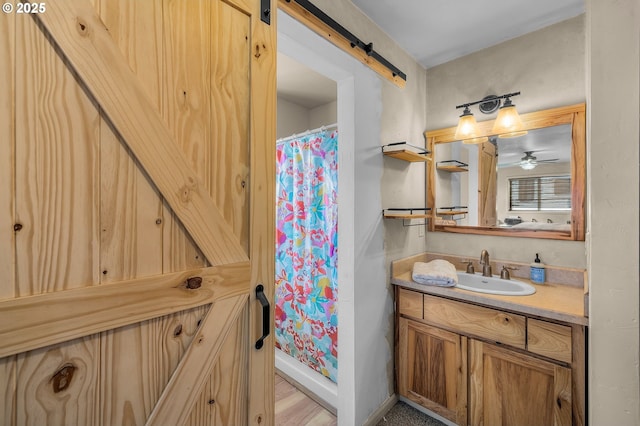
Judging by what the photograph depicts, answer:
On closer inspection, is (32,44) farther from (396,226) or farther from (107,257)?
(396,226)

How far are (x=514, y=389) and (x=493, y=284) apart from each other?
65 cm

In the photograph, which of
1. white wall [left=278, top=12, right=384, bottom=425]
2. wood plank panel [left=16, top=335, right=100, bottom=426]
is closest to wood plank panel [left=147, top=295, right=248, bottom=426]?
wood plank panel [left=16, top=335, right=100, bottom=426]

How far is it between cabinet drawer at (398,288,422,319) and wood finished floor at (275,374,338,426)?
2.86 feet

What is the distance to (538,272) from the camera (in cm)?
184

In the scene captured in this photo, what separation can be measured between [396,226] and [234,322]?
1.45 meters

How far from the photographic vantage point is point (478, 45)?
2082 millimetres

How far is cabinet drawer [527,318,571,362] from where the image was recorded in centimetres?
136

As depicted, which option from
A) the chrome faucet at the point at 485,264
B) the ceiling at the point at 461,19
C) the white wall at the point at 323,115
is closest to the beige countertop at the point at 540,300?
the chrome faucet at the point at 485,264

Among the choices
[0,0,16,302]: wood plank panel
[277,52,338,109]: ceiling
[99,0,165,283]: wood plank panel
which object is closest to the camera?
[0,0,16,302]: wood plank panel

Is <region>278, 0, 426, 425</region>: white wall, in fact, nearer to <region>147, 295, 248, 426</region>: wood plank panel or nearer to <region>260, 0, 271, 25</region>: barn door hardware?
<region>260, 0, 271, 25</region>: barn door hardware

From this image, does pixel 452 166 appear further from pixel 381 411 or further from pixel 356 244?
pixel 381 411

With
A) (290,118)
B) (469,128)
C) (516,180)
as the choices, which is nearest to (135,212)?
(469,128)

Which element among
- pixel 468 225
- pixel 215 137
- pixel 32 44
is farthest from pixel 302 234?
pixel 32 44

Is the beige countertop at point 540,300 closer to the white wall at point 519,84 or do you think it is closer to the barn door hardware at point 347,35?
the white wall at point 519,84
